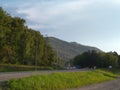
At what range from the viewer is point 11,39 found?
116875mm

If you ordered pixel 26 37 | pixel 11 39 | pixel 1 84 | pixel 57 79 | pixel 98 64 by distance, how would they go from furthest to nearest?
pixel 98 64, pixel 26 37, pixel 11 39, pixel 57 79, pixel 1 84

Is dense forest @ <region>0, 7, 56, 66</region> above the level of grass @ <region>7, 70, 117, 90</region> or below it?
above

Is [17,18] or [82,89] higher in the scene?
[17,18]

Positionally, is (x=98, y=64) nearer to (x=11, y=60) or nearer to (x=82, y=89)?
(x=11, y=60)

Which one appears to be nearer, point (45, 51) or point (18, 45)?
point (18, 45)

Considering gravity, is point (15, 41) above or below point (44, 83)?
above

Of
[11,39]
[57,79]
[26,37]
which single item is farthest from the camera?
[26,37]

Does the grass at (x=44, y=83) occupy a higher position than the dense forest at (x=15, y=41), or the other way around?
the dense forest at (x=15, y=41)

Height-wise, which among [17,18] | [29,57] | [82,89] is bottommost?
[82,89]

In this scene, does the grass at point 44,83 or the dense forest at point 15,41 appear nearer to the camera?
the grass at point 44,83

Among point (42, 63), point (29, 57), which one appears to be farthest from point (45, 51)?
point (29, 57)

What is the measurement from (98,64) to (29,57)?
6507cm

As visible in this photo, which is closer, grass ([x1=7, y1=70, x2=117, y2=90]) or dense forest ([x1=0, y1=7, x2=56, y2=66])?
grass ([x1=7, y1=70, x2=117, y2=90])

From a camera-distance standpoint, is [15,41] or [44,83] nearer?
[44,83]
